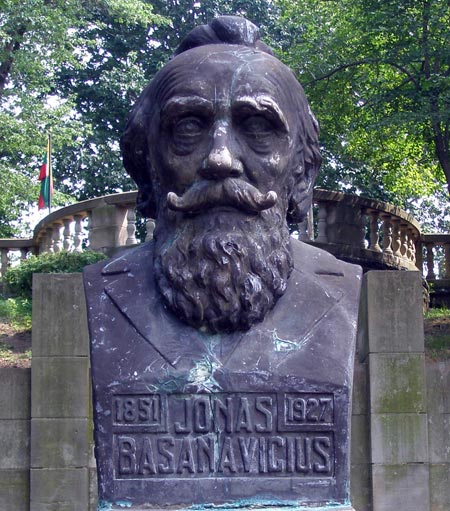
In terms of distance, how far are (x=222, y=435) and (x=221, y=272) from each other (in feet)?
2.03

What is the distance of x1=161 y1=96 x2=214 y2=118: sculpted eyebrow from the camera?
407 centimetres

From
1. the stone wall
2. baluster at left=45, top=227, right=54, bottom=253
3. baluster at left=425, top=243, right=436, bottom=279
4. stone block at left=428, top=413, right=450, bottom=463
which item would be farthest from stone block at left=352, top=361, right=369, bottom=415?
baluster at left=425, top=243, right=436, bottom=279

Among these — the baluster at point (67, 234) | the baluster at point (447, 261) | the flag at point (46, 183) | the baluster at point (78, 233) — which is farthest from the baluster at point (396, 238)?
the flag at point (46, 183)

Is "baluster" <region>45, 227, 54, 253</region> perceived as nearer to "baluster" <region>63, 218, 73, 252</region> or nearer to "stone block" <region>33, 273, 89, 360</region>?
"baluster" <region>63, 218, 73, 252</region>

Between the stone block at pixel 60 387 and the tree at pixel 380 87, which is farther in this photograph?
the tree at pixel 380 87

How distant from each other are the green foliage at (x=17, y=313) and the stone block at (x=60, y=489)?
13.7 ft

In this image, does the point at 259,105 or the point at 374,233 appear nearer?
the point at 259,105

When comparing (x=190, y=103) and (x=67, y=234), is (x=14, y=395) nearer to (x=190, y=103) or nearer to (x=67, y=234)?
(x=190, y=103)

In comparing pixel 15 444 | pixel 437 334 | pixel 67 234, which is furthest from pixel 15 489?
pixel 67 234

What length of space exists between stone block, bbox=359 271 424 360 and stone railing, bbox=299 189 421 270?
4.97 metres

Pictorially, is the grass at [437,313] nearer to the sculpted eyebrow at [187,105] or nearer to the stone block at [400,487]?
the stone block at [400,487]

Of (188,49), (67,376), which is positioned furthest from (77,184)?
(188,49)

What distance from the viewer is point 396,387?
8555mm

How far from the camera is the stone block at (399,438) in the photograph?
853 cm
